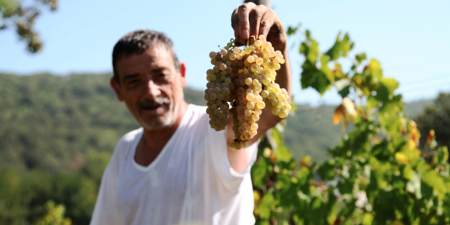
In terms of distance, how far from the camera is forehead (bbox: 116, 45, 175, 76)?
232cm

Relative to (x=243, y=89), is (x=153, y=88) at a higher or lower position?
lower

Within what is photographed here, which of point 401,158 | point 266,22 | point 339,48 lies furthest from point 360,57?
point 266,22

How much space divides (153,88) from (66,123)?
89.0 metres

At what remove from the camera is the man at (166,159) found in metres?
2.02

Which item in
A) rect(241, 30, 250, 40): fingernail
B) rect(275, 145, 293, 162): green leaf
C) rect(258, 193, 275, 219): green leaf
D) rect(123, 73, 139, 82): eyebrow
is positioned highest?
rect(241, 30, 250, 40): fingernail

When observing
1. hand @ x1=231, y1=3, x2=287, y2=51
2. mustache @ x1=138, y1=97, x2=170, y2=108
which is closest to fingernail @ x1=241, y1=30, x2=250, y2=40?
hand @ x1=231, y1=3, x2=287, y2=51

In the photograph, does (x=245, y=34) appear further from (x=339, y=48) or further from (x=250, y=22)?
(x=339, y=48)

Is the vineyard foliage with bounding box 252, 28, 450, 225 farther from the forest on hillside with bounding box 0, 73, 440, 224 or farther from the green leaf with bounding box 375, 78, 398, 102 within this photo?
the forest on hillside with bounding box 0, 73, 440, 224

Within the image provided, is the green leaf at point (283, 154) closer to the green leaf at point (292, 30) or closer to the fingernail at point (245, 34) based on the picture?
the green leaf at point (292, 30)

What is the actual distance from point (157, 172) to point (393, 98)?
1.79 metres

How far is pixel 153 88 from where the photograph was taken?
2291mm

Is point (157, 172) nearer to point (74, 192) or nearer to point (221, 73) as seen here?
point (221, 73)

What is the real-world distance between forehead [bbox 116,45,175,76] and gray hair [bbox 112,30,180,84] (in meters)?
0.02

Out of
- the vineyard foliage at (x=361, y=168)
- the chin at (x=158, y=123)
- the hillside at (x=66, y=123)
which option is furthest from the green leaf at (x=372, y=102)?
the hillside at (x=66, y=123)
